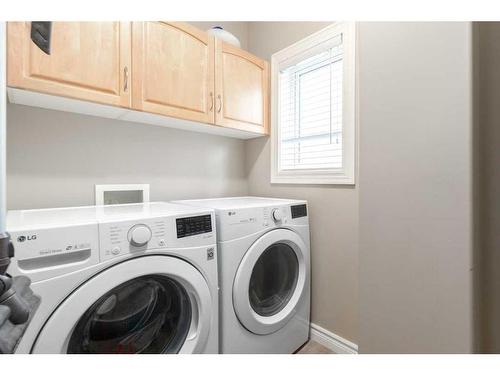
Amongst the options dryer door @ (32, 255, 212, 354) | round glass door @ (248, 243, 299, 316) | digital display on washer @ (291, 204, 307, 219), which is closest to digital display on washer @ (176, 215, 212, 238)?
dryer door @ (32, 255, 212, 354)

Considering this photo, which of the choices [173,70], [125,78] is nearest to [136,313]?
[125,78]

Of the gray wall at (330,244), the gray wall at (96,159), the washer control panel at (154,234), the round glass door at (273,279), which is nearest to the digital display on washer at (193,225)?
the washer control panel at (154,234)

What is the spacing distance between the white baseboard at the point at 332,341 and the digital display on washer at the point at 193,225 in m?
1.06

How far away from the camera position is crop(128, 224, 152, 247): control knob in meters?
0.81

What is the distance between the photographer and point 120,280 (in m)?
0.79

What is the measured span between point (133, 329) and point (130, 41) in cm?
124

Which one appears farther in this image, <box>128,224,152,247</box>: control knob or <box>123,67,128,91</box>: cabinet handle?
<box>123,67,128,91</box>: cabinet handle

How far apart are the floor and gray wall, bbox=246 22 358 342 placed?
12cm

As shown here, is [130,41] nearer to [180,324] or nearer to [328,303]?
[180,324]

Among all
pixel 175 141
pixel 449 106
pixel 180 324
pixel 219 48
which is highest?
pixel 219 48

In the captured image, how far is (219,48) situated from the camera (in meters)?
1.46

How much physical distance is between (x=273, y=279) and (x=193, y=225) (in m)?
0.67

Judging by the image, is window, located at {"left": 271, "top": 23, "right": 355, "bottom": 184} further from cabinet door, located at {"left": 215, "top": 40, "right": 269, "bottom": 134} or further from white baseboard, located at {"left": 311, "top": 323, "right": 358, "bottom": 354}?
white baseboard, located at {"left": 311, "top": 323, "right": 358, "bottom": 354}
